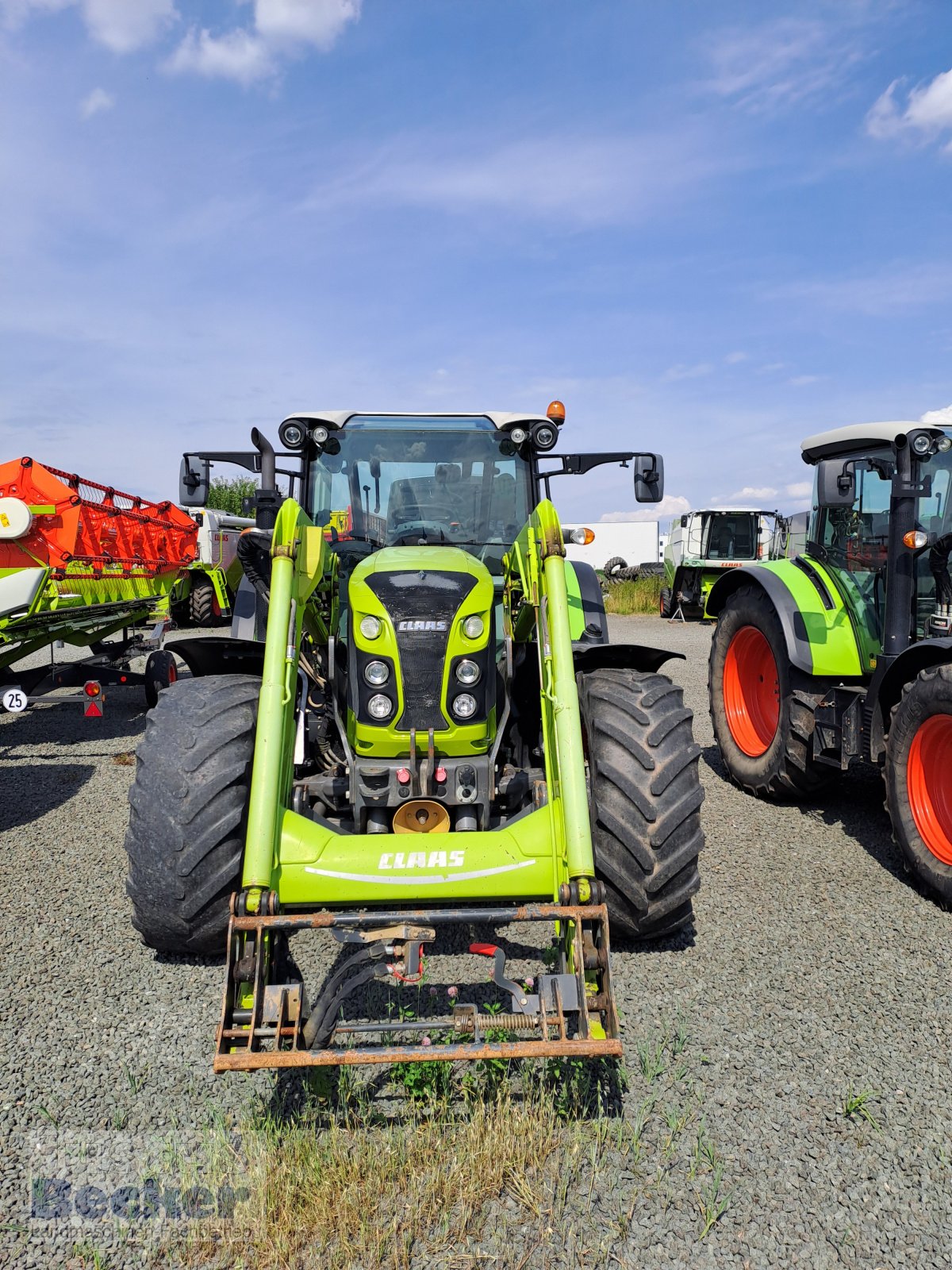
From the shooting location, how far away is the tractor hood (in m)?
3.33

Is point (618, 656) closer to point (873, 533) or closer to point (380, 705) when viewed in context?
point (380, 705)

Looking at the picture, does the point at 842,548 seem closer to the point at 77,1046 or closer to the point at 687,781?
the point at 687,781

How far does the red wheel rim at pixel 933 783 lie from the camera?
4133 mm

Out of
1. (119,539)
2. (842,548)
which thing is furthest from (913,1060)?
(119,539)

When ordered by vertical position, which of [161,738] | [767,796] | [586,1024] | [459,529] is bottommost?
[767,796]

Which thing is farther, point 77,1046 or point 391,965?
point 77,1046

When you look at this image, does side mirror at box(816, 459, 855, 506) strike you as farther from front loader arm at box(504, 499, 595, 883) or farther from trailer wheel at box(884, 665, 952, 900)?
front loader arm at box(504, 499, 595, 883)

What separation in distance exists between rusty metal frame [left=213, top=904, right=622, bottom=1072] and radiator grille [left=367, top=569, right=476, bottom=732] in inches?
33.8

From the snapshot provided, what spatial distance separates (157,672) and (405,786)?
19.0 feet

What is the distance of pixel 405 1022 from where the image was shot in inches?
96.2

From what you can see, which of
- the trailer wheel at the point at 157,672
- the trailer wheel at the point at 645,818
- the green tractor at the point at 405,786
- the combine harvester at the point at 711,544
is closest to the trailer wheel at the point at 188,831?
the green tractor at the point at 405,786

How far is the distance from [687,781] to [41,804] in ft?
14.8

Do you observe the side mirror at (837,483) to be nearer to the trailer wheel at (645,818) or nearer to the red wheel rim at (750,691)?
the red wheel rim at (750,691)

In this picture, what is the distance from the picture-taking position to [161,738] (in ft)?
10.6
